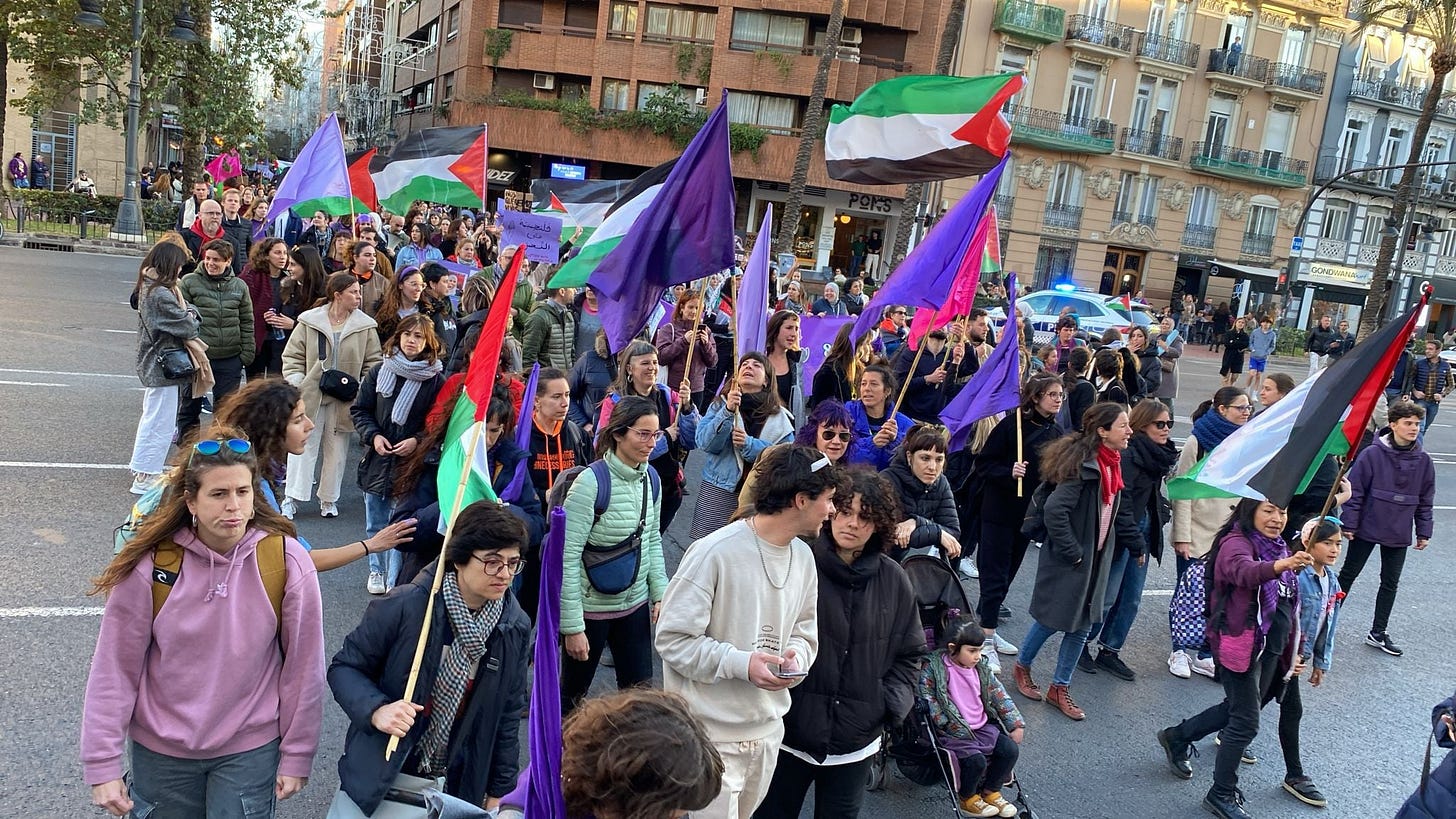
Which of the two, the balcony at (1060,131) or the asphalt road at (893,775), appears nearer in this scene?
the asphalt road at (893,775)

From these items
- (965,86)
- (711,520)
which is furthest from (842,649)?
(965,86)

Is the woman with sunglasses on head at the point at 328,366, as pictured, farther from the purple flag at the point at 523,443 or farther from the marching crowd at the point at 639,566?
the purple flag at the point at 523,443

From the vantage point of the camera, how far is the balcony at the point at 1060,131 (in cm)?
4009

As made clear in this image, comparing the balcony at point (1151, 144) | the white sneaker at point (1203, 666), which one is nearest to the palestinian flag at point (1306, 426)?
the white sneaker at point (1203, 666)

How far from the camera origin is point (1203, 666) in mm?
6820

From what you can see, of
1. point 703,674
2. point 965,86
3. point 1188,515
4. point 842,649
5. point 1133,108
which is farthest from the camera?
point 1133,108

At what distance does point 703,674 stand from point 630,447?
1276mm

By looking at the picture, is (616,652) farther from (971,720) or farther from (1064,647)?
(1064,647)

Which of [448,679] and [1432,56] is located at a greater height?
[1432,56]

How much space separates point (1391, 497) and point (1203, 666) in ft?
6.64

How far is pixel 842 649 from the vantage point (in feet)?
11.6

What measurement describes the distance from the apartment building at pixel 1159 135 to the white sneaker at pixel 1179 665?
1348 inches

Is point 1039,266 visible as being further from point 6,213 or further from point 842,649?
point 842,649

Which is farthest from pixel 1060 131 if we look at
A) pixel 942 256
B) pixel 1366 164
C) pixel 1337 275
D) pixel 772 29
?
pixel 942 256
